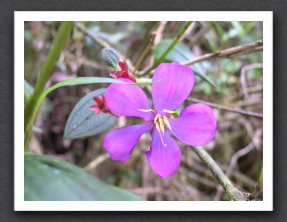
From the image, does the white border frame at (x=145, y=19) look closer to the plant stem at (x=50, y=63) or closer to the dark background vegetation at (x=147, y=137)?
the plant stem at (x=50, y=63)

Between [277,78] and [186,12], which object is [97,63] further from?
[277,78]

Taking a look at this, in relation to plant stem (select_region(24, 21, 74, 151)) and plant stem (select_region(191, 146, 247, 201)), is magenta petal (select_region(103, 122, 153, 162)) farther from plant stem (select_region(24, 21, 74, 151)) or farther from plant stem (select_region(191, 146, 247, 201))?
plant stem (select_region(24, 21, 74, 151))

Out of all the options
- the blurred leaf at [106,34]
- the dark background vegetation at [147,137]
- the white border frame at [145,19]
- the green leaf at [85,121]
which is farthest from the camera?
the dark background vegetation at [147,137]

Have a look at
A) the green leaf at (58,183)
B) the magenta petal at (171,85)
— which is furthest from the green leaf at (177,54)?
the green leaf at (58,183)

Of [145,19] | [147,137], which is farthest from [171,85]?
[147,137]

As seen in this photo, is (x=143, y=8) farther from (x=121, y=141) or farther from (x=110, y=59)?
(x=121, y=141)

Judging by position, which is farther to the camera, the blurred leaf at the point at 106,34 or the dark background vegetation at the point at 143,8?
the blurred leaf at the point at 106,34
